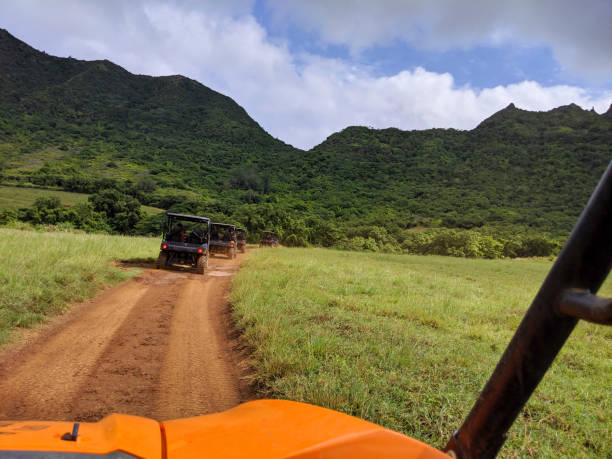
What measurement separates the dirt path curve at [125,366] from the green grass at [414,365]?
49cm

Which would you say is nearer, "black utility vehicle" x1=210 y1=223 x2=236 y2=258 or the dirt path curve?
the dirt path curve

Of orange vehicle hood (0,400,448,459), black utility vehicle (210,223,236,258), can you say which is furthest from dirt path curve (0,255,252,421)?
black utility vehicle (210,223,236,258)

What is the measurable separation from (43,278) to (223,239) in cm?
1597

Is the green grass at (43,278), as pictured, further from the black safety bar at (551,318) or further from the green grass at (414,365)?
the black safety bar at (551,318)

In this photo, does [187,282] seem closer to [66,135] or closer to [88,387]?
[88,387]

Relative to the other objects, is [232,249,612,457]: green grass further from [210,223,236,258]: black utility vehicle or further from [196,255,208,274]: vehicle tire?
[210,223,236,258]: black utility vehicle

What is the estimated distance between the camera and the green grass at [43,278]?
5.66 m

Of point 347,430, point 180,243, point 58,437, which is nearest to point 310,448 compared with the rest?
point 347,430

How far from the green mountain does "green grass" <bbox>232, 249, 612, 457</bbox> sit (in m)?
44.1

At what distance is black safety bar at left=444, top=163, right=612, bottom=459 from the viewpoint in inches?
28.6

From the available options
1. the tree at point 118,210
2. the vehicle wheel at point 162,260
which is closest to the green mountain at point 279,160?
the tree at point 118,210

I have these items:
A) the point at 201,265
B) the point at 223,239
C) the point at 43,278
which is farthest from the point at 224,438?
the point at 223,239

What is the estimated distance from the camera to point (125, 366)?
14.1 ft

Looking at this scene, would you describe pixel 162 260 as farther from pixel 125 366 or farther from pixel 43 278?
pixel 125 366
